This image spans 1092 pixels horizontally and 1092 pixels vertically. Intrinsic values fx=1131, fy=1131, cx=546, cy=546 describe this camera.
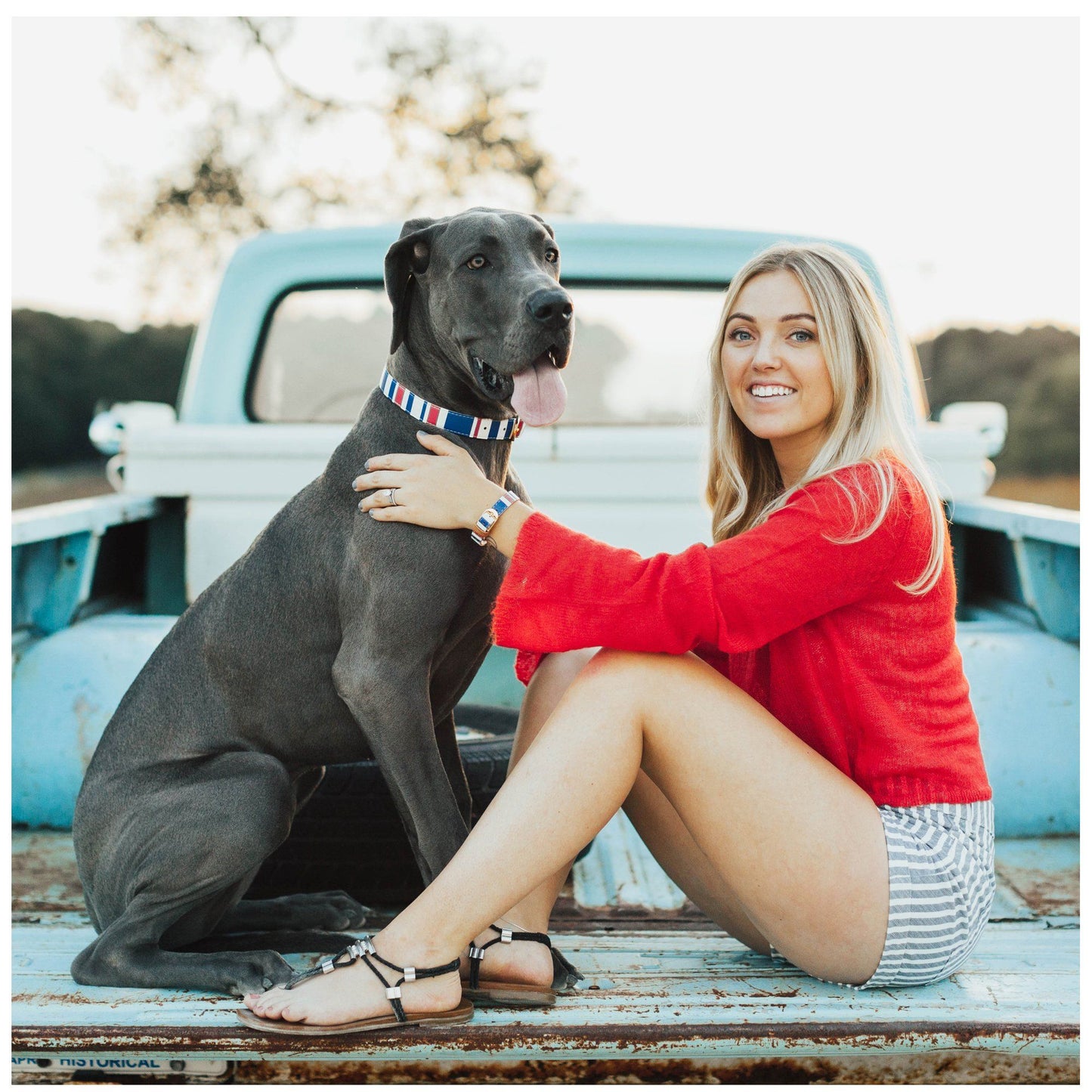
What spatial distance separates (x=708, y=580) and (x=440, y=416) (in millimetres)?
668

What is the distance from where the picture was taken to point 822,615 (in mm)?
2172

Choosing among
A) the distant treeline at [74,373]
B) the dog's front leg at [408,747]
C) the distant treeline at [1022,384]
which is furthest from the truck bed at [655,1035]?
the distant treeline at [74,373]

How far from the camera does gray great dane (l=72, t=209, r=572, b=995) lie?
218 cm

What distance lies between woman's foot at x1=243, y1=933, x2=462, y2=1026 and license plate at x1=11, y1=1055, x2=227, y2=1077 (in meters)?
0.12

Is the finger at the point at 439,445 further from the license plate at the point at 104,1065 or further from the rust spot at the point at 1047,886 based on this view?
the rust spot at the point at 1047,886

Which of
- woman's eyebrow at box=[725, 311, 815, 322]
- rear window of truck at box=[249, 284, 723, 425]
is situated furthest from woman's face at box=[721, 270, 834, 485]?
rear window of truck at box=[249, 284, 723, 425]

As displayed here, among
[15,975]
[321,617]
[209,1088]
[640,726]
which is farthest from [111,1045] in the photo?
[640,726]

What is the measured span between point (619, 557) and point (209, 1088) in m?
1.14

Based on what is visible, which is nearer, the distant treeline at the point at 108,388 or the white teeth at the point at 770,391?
the white teeth at the point at 770,391

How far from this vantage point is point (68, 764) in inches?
115

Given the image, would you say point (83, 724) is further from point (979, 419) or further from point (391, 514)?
point (979, 419)

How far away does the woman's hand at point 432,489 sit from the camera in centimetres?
218

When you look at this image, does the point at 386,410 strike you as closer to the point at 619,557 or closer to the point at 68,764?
the point at 619,557

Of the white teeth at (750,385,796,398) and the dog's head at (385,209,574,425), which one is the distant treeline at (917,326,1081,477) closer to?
the white teeth at (750,385,796,398)
